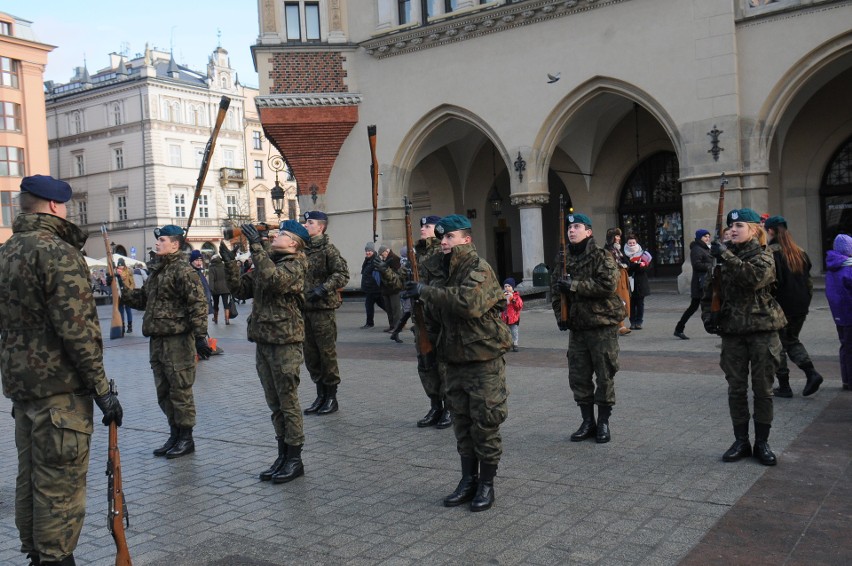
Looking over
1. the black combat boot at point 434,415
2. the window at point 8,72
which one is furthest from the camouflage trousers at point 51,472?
the window at point 8,72

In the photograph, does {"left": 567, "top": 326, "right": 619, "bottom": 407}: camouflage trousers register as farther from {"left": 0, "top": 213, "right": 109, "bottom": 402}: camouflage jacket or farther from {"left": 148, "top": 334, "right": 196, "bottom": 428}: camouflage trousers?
{"left": 0, "top": 213, "right": 109, "bottom": 402}: camouflage jacket

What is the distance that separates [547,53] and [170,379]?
15.2 metres

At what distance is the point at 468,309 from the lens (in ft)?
15.7

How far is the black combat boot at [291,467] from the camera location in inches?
227

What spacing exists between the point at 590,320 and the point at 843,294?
9.63 feet

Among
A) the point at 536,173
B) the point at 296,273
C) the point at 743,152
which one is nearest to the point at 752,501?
the point at 296,273

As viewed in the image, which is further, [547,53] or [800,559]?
[547,53]

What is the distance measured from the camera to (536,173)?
A: 66.0 ft

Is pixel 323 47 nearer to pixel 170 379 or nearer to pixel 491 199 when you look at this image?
pixel 491 199

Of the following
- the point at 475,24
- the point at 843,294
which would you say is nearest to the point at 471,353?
the point at 843,294

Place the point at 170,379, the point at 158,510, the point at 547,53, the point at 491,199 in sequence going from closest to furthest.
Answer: the point at 158,510
the point at 170,379
the point at 547,53
the point at 491,199

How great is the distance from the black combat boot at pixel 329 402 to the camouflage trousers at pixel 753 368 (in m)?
4.01

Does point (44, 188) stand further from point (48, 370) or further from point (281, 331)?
A: point (281, 331)

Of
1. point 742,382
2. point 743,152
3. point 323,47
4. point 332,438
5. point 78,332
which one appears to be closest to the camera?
point 78,332
